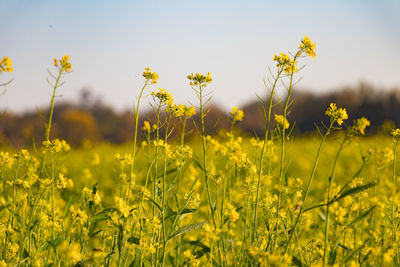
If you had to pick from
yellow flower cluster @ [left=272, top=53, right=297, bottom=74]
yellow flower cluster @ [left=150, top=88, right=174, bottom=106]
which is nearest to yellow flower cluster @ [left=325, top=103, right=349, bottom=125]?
yellow flower cluster @ [left=272, top=53, right=297, bottom=74]

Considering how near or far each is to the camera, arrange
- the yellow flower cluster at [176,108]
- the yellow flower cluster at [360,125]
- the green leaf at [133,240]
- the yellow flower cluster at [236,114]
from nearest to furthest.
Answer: the yellow flower cluster at [360,125]
the green leaf at [133,240]
the yellow flower cluster at [176,108]
the yellow flower cluster at [236,114]

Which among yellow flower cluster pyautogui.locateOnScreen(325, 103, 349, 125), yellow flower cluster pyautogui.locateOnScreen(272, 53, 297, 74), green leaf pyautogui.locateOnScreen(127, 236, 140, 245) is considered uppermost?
yellow flower cluster pyautogui.locateOnScreen(272, 53, 297, 74)

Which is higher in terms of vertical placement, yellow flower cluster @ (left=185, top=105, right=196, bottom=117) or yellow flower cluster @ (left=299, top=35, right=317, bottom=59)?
yellow flower cluster @ (left=299, top=35, right=317, bottom=59)

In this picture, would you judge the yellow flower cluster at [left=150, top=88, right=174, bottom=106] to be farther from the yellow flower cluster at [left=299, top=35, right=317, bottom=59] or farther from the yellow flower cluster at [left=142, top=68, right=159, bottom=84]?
the yellow flower cluster at [left=299, top=35, right=317, bottom=59]

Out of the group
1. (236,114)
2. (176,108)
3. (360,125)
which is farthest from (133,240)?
(360,125)

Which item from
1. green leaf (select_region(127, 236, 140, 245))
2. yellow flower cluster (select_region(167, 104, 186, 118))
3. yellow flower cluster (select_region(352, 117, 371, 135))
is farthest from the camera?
yellow flower cluster (select_region(167, 104, 186, 118))

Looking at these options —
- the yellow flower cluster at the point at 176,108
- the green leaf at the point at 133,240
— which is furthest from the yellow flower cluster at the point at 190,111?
the green leaf at the point at 133,240

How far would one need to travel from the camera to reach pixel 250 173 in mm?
2131

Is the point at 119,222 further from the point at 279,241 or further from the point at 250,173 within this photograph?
the point at 279,241

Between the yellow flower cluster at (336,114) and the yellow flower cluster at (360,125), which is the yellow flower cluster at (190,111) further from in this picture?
the yellow flower cluster at (360,125)

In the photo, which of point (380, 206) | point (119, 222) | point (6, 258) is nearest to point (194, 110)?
point (119, 222)

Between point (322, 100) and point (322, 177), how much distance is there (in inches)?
669

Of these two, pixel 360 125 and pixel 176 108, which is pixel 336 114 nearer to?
pixel 360 125

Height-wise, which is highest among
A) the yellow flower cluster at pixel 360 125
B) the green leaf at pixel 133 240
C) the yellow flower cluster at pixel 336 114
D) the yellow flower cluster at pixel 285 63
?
the yellow flower cluster at pixel 285 63
